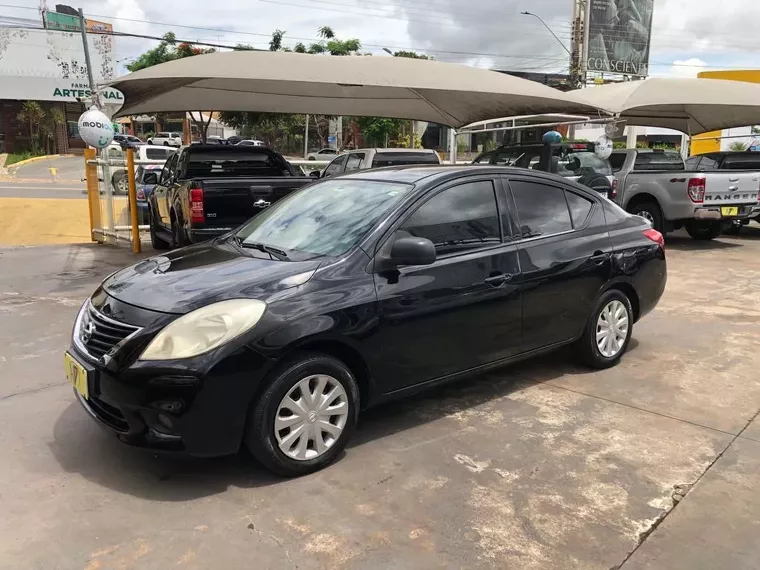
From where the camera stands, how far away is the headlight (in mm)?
3102

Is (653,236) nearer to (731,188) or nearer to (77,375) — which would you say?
(77,375)

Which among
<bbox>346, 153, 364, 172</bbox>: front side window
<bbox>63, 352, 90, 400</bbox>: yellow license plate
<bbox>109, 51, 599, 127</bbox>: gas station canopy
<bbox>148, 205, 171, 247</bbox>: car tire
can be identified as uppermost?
<bbox>109, 51, 599, 127</bbox>: gas station canopy

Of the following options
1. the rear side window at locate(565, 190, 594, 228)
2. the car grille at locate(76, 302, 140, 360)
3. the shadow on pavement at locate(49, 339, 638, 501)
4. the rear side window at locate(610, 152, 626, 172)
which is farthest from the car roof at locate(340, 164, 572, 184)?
the rear side window at locate(610, 152, 626, 172)

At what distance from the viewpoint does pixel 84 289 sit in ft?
25.8

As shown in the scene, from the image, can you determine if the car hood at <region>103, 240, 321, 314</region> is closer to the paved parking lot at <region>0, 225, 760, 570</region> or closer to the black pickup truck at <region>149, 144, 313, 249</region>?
the paved parking lot at <region>0, 225, 760, 570</region>

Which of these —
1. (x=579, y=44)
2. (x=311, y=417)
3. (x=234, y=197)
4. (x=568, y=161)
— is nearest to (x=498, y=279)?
(x=311, y=417)

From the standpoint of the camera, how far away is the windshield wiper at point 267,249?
12.6 ft

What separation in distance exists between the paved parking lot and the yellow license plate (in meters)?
0.47

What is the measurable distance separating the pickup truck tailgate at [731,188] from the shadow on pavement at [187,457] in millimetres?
7814

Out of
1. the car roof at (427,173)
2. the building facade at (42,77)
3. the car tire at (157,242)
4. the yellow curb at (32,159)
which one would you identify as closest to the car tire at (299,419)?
the car roof at (427,173)

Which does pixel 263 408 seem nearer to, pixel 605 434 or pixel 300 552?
pixel 300 552

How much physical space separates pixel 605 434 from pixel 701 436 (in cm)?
59

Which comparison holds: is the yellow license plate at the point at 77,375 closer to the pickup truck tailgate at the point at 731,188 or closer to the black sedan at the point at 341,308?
the black sedan at the point at 341,308

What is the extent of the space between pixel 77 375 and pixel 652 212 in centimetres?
1068
